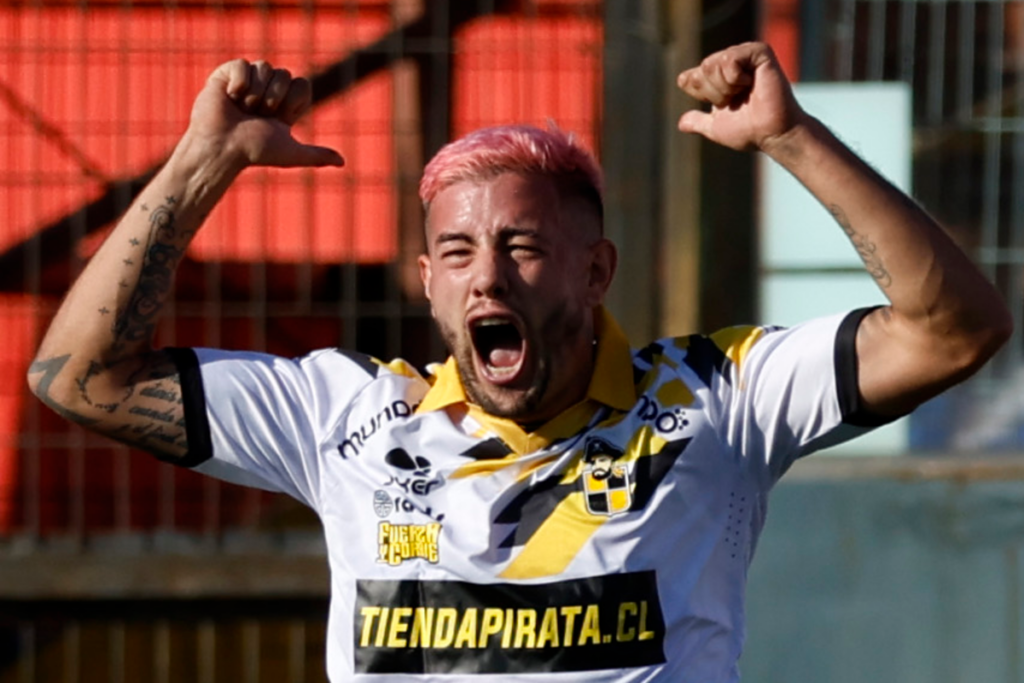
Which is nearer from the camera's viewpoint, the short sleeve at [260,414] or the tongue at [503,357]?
the tongue at [503,357]

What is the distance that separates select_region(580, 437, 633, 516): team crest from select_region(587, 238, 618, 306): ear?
11.8 inches

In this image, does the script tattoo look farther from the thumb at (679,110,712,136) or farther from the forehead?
the thumb at (679,110,712,136)

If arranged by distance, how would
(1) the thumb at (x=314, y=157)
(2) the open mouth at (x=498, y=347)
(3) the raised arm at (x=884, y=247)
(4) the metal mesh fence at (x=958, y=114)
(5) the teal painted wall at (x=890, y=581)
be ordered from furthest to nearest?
(4) the metal mesh fence at (x=958, y=114) < (5) the teal painted wall at (x=890, y=581) < (1) the thumb at (x=314, y=157) < (2) the open mouth at (x=498, y=347) < (3) the raised arm at (x=884, y=247)

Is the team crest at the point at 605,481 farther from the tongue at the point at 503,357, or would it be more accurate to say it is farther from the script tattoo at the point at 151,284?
the script tattoo at the point at 151,284

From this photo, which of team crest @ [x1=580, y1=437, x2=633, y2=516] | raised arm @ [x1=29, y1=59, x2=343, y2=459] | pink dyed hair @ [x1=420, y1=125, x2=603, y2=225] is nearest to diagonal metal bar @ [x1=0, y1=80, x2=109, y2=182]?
raised arm @ [x1=29, y1=59, x2=343, y2=459]

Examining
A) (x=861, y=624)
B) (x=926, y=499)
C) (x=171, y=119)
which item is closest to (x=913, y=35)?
(x=926, y=499)

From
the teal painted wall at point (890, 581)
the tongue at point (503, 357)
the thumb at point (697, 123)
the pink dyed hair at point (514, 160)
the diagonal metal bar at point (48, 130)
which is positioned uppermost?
the diagonal metal bar at point (48, 130)

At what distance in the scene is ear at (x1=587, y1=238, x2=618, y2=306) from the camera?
3.32 m

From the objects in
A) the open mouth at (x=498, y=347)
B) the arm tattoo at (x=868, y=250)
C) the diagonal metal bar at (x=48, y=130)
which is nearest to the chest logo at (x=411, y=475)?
the open mouth at (x=498, y=347)

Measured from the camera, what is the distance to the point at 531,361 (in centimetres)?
316

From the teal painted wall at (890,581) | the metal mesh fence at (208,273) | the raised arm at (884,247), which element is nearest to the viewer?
the raised arm at (884,247)

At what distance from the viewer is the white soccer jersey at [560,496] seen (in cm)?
307

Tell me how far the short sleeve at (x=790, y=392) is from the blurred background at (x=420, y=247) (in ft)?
6.84

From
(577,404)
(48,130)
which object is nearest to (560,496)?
(577,404)
